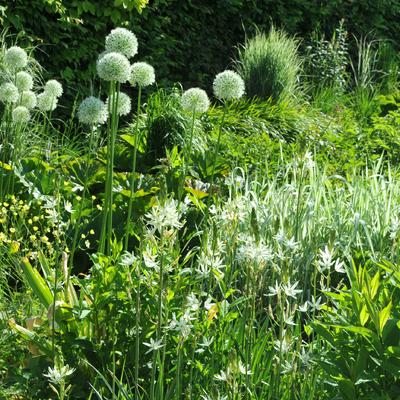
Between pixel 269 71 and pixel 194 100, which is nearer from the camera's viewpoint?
pixel 194 100

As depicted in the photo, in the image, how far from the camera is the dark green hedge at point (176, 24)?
7.43 m

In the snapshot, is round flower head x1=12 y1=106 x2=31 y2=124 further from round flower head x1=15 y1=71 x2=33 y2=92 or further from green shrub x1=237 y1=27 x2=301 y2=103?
green shrub x1=237 y1=27 x2=301 y2=103

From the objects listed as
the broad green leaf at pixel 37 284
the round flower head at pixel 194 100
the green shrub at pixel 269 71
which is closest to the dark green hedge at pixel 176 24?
the green shrub at pixel 269 71

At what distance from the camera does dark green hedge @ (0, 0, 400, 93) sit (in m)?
7.43

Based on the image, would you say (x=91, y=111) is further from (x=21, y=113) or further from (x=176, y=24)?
(x=176, y=24)

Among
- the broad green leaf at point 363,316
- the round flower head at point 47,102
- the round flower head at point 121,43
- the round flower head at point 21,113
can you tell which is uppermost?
the round flower head at point 121,43

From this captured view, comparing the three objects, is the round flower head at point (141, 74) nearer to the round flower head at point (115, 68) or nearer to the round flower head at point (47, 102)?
the round flower head at point (115, 68)

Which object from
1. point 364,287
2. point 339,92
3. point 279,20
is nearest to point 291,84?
point 339,92

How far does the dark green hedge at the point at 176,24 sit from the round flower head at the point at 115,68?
385 cm

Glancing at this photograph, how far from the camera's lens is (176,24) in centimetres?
908

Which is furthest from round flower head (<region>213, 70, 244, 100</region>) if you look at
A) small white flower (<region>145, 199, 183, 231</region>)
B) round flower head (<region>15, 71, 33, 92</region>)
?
small white flower (<region>145, 199, 183, 231</region>)

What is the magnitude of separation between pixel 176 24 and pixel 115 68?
595 centimetres

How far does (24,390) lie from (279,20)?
8299mm

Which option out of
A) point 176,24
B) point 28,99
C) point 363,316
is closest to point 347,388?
point 363,316
